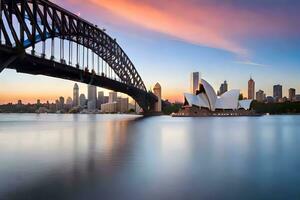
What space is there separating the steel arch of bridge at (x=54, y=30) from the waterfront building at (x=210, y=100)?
4804 cm

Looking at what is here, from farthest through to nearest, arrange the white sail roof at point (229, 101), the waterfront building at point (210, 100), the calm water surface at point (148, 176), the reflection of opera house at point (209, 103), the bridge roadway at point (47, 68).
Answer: the white sail roof at point (229, 101) → the reflection of opera house at point (209, 103) → the waterfront building at point (210, 100) → the bridge roadway at point (47, 68) → the calm water surface at point (148, 176)

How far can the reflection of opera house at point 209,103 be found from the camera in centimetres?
14012

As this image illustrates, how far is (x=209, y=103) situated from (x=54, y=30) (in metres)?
100

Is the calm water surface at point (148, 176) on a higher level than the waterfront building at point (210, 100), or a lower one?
lower

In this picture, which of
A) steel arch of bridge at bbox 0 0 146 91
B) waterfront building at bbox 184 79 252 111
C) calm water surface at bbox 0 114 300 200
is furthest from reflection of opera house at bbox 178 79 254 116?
calm water surface at bbox 0 114 300 200

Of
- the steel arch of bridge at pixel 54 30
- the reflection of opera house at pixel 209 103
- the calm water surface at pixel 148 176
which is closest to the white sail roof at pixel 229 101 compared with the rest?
the reflection of opera house at pixel 209 103

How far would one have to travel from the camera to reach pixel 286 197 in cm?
1088

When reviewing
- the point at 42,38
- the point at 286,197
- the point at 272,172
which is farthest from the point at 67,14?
the point at 286,197

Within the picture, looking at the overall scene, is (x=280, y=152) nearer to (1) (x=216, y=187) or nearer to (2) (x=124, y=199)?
(1) (x=216, y=187)

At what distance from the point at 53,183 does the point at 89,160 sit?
5.80 metres

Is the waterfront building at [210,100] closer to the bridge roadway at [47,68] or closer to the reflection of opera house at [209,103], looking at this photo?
the reflection of opera house at [209,103]

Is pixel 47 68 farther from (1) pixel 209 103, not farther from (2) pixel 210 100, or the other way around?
(1) pixel 209 103

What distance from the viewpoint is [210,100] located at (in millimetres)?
141250

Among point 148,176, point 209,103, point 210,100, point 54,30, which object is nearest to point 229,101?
point 209,103
